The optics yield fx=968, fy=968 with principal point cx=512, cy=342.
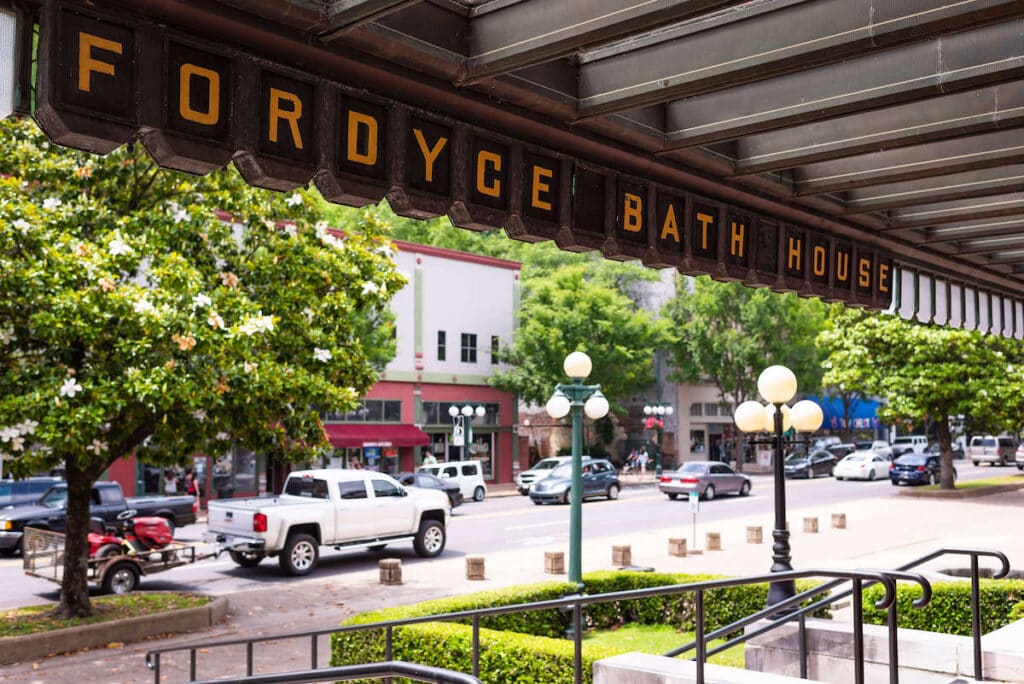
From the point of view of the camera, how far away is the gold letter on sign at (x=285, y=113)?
3.84m

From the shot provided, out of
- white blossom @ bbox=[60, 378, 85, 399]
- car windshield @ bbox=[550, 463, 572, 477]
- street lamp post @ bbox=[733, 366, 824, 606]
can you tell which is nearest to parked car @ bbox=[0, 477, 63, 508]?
white blossom @ bbox=[60, 378, 85, 399]

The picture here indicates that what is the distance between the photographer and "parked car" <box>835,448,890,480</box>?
46719 mm

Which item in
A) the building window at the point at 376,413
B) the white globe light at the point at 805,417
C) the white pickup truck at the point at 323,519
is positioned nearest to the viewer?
the white globe light at the point at 805,417

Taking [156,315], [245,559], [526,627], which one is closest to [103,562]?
[245,559]

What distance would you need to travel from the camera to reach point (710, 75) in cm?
434

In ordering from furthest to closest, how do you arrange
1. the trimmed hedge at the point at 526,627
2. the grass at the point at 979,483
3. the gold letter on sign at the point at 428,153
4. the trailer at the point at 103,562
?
1. the grass at the point at 979,483
2. the trailer at the point at 103,562
3. the trimmed hedge at the point at 526,627
4. the gold letter on sign at the point at 428,153

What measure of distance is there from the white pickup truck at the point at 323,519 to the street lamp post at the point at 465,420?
18677 millimetres

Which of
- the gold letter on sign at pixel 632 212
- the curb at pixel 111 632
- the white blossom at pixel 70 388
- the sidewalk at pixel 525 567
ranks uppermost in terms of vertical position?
the gold letter on sign at pixel 632 212

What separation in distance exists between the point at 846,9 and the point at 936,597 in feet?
31.5

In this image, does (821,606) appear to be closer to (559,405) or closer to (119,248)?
(559,405)

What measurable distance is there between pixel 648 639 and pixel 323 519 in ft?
29.6

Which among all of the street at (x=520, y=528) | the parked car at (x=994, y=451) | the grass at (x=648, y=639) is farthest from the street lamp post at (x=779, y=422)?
the parked car at (x=994, y=451)

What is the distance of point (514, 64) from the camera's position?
4059 mm

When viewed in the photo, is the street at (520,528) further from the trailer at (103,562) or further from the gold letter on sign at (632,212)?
the gold letter on sign at (632,212)
